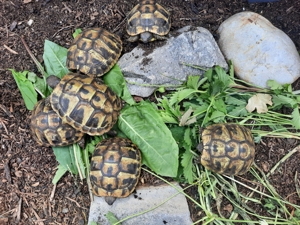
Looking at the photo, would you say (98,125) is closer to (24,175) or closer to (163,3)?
(24,175)

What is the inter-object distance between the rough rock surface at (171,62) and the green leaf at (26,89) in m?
0.85

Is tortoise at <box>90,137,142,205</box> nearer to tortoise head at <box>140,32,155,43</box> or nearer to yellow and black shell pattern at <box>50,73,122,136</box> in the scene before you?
yellow and black shell pattern at <box>50,73,122,136</box>

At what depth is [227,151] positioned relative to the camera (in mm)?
2902

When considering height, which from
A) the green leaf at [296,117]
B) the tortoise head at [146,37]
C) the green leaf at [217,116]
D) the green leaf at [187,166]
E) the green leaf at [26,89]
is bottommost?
the green leaf at [187,166]

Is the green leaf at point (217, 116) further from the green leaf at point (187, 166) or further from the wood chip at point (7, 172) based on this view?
the wood chip at point (7, 172)

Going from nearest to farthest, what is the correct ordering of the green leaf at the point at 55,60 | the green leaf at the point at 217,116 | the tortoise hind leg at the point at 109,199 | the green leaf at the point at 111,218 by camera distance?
1. the green leaf at the point at 111,218
2. the tortoise hind leg at the point at 109,199
3. the green leaf at the point at 217,116
4. the green leaf at the point at 55,60

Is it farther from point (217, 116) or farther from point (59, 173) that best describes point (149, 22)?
point (59, 173)

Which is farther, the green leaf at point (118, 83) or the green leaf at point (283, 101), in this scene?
the green leaf at point (118, 83)

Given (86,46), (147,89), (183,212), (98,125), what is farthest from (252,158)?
(86,46)

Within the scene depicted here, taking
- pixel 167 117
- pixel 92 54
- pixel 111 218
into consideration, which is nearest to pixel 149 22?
pixel 92 54

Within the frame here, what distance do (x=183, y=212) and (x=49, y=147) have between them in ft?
4.38

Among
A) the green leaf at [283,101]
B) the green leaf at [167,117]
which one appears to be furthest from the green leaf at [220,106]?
the green leaf at [283,101]

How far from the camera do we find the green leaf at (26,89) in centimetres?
315

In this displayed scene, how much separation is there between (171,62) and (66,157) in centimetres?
128
